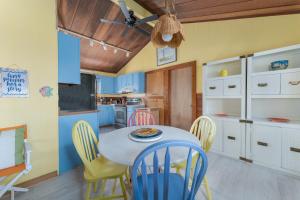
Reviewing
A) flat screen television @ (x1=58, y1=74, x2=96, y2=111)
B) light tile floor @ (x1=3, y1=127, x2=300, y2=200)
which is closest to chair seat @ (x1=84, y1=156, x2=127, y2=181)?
light tile floor @ (x1=3, y1=127, x2=300, y2=200)

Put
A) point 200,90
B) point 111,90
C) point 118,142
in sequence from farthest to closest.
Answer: point 111,90 < point 200,90 < point 118,142

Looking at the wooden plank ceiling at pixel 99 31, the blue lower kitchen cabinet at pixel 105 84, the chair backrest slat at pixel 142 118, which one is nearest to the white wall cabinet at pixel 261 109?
the chair backrest slat at pixel 142 118

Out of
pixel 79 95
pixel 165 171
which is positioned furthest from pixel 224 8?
pixel 79 95

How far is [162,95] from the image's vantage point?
14.4 feet

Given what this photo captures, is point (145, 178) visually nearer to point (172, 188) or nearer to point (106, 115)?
point (172, 188)

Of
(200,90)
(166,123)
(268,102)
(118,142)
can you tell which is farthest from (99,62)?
(268,102)

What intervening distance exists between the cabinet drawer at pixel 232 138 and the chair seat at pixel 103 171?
203 cm

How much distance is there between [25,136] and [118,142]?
1.16 m

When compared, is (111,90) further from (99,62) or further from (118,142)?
(118,142)

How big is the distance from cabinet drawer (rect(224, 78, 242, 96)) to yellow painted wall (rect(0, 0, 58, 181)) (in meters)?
2.81

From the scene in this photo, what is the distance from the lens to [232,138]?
8.05 feet

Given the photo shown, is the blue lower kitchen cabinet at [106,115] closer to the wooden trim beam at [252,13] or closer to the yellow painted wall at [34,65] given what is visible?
the yellow painted wall at [34,65]

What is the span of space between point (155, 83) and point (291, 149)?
3.43 m

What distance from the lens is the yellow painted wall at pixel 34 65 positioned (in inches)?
62.1
